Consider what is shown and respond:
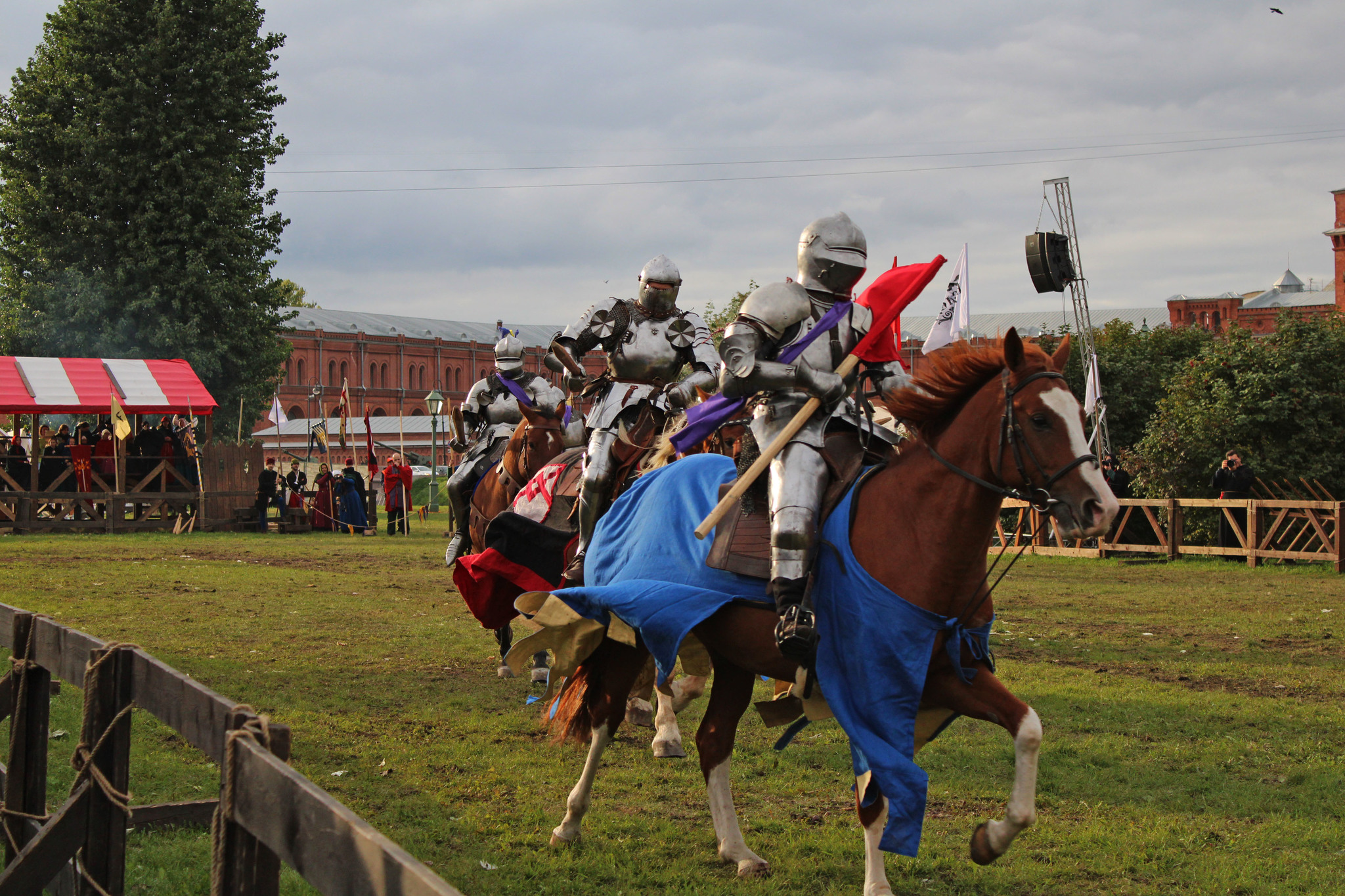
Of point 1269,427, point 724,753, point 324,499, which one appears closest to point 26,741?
point 724,753

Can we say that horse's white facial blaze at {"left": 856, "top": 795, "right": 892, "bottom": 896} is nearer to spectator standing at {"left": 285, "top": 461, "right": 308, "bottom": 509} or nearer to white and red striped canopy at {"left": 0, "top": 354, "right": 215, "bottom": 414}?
white and red striped canopy at {"left": 0, "top": 354, "right": 215, "bottom": 414}

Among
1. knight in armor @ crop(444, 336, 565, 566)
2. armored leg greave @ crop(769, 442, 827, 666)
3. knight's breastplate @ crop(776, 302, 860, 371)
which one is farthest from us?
knight in armor @ crop(444, 336, 565, 566)

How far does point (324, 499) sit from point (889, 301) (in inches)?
1070

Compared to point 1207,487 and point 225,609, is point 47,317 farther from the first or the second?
point 1207,487

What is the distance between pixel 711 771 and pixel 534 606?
48.0 inches

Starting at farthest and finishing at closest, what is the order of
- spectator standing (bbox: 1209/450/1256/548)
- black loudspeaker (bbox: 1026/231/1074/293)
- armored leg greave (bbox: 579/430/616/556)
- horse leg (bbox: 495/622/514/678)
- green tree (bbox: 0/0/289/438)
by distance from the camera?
green tree (bbox: 0/0/289/438) < spectator standing (bbox: 1209/450/1256/548) < black loudspeaker (bbox: 1026/231/1074/293) < horse leg (bbox: 495/622/514/678) < armored leg greave (bbox: 579/430/616/556)

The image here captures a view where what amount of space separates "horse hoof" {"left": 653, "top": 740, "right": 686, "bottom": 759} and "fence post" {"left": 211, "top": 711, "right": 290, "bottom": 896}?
4.71 meters

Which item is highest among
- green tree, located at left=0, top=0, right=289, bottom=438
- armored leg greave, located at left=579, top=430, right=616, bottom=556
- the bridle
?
green tree, located at left=0, top=0, right=289, bottom=438

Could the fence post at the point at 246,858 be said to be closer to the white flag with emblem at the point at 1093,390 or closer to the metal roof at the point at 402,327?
the white flag with emblem at the point at 1093,390

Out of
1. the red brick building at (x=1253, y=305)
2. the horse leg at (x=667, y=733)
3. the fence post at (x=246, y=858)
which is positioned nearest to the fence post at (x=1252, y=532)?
the horse leg at (x=667, y=733)

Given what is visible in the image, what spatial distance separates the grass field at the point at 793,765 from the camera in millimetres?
5340

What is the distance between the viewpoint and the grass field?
210 inches

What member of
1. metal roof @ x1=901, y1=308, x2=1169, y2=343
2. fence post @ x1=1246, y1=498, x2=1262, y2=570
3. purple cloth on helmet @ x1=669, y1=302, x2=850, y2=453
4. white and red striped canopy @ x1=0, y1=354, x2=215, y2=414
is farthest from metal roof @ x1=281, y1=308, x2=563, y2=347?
purple cloth on helmet @ x1=669, y1=302, x2=850, y2=453

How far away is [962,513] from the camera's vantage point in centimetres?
488
